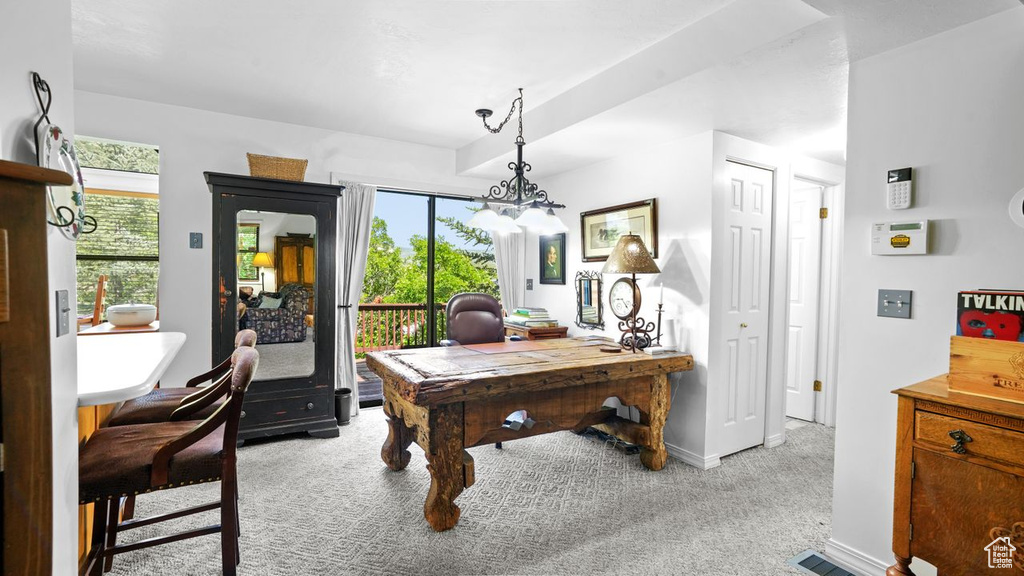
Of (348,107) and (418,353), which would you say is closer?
(418,353)

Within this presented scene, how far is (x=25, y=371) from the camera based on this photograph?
84 cm

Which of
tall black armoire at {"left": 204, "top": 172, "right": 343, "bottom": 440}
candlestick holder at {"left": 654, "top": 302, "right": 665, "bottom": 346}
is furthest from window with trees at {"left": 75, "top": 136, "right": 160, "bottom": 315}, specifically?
candlestick holder at {"left": 654, "top": 302, "right": 665, "bottom": 346}

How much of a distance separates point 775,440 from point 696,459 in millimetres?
846

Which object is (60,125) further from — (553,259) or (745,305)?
(553,259)

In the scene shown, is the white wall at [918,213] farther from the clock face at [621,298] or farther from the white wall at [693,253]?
the clock face at [621,298]

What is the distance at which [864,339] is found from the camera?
6.89ft

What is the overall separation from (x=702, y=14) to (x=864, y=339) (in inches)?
65.2

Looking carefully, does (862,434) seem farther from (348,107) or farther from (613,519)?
(348,107)

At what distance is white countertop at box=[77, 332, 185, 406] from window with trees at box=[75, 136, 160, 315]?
62.5 inches

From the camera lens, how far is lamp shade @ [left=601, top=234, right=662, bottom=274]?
317cm

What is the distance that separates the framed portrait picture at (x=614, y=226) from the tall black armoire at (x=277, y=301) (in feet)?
6.84

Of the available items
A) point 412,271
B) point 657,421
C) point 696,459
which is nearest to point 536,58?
point 657,421

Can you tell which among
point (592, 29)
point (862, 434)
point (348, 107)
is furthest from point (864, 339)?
point (348, 107)

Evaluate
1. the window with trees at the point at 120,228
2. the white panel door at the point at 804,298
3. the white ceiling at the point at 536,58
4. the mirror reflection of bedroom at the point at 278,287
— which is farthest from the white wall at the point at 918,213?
the window with trees at the point at 120,228
